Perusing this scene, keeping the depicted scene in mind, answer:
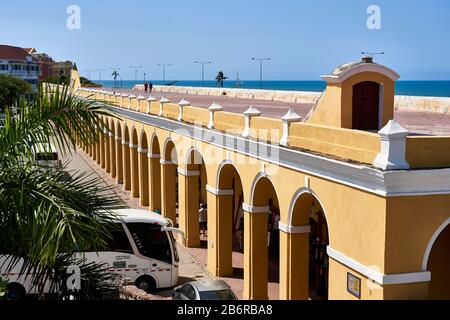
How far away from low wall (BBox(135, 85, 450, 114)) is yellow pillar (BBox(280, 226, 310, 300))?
913 centimetres

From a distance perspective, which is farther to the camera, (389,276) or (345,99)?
(345,99)

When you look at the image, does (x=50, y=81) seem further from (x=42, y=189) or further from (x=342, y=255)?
(x=342, y=255)

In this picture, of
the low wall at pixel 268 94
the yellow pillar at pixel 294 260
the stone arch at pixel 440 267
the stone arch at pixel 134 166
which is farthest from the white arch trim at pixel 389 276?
the stone arch at pixel 134 166

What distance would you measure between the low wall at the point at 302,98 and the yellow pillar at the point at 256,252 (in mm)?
8301

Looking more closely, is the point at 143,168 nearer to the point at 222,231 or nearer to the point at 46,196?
the point at 222,231

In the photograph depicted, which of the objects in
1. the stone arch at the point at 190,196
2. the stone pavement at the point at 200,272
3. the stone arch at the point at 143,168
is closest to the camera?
the stone pavement at the point at 200,272

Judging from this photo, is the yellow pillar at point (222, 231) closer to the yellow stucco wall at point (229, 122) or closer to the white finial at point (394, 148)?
the yellow stucco wall at point (229, 122)

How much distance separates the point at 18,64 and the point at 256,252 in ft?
289

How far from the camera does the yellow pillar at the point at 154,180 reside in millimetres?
24594

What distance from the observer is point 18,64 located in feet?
310

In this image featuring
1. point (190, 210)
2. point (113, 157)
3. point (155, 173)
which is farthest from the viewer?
point (113, 157)

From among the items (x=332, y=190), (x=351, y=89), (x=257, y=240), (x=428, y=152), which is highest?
(x=351, y=89)

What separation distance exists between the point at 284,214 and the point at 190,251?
7750 mm

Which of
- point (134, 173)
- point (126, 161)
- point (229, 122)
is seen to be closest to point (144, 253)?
point (229, 122)
